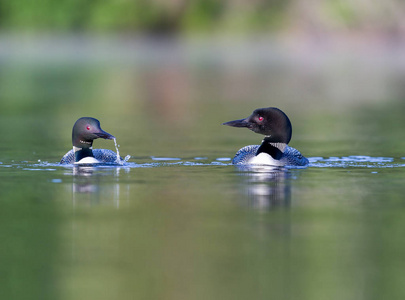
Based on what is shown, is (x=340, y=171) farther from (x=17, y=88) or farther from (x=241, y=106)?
(x=17, y=88)

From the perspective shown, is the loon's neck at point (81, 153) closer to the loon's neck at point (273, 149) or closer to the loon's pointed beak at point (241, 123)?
the loon's pointed beak at point (241, 123)

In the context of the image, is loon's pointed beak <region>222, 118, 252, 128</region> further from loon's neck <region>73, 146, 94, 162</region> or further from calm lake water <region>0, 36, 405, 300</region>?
loon's neck <region>73, 146, 94, 162</region>

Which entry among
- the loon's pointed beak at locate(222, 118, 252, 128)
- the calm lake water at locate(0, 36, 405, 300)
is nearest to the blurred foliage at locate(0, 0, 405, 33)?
the calm lake water at locate(0, 36, 405, 300)

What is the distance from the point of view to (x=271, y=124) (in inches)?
510

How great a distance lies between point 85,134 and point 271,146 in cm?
190

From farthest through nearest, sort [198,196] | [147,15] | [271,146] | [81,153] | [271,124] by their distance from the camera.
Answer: [147,15], [271,124], [271,146], [81,153], [198,196]

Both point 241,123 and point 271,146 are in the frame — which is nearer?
point 271,146

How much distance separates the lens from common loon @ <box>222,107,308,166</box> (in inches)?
489

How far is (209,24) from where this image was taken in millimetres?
69938

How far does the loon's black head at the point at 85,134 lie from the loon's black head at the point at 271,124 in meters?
1.37

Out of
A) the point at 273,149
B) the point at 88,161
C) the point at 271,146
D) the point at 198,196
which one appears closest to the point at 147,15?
the point at 271,146

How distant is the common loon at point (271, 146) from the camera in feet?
40.7

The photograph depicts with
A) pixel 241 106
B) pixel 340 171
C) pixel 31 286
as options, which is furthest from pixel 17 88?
pixel 31 286

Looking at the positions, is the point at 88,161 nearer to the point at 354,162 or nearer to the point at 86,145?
the point at 86,145
